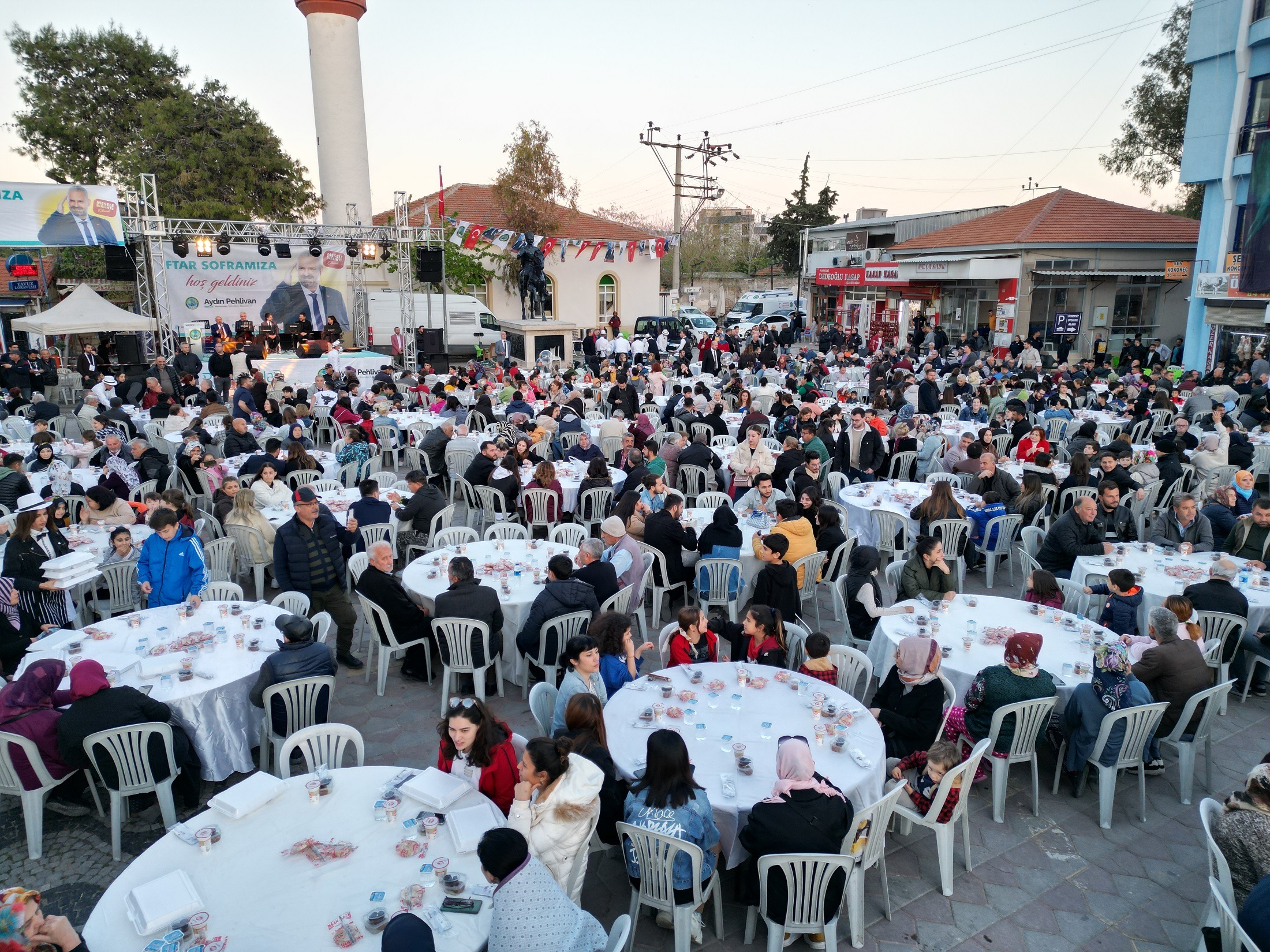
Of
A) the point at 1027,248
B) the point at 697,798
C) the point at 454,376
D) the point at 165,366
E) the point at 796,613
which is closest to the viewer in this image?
the point at 697,798

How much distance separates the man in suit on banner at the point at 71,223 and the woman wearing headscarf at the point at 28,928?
1911 centimetres

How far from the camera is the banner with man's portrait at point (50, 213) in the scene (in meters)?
17.4

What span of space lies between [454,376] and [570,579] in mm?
9971

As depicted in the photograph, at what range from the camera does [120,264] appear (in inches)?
772

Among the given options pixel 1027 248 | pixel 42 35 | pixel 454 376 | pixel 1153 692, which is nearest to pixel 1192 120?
pixel 1027 248

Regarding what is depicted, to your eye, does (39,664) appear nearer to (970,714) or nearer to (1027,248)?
(970,714)

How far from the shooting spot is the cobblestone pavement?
13.3ft

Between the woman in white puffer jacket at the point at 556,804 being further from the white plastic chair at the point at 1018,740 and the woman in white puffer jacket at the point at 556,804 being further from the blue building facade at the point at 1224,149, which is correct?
the blue building facade at the point at 1224,149

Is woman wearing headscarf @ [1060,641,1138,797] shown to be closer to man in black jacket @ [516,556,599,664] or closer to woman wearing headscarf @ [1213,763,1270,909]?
woman wearing headscarf @ [1213,763,1270,909]

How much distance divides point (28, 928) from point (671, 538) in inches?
207

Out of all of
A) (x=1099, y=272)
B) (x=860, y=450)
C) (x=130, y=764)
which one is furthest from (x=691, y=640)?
(x=1099, y=272)

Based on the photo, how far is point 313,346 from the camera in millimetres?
20609

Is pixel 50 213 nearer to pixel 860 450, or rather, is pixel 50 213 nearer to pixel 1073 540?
pixel 860 450

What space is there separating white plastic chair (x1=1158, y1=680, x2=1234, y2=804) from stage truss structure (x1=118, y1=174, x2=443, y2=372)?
65.0ft
